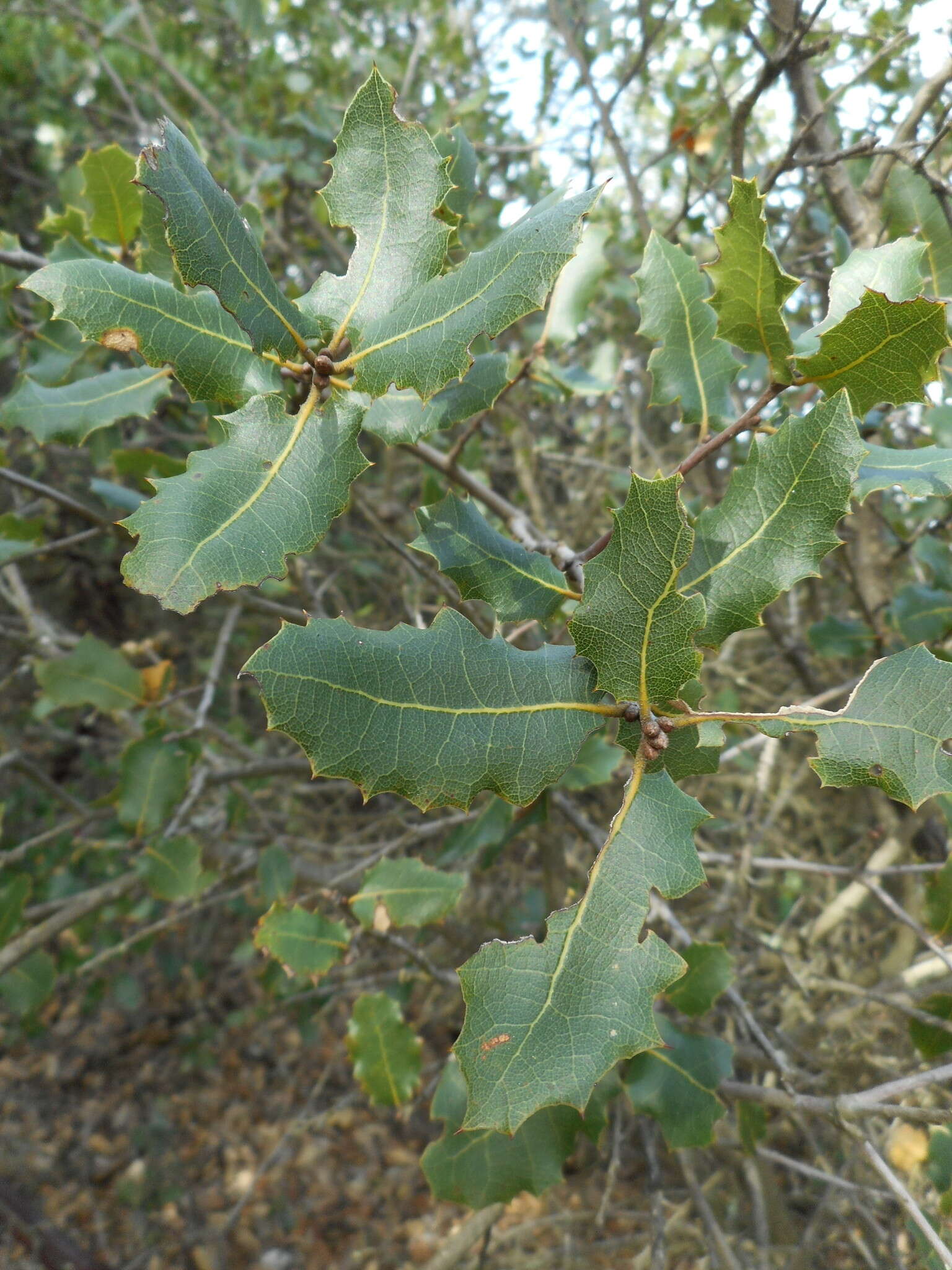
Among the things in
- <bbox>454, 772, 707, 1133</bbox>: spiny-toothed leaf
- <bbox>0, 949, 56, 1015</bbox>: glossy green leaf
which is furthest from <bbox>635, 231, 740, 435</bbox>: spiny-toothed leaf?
<bbox>0, 949, 56, 1015</bbox>: glossy green leaf

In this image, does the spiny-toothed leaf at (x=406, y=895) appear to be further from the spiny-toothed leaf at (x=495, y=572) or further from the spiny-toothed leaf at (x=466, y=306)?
the spiny-toothed leaf at (x=466, y=306)

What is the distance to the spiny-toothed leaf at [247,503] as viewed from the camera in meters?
0.79

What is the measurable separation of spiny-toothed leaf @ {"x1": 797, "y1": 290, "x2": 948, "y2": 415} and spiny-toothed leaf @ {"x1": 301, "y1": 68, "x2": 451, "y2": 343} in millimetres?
421

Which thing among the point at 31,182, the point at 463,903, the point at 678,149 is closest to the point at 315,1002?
the point at 463,903

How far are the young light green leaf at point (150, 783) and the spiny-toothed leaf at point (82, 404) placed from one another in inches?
29.6

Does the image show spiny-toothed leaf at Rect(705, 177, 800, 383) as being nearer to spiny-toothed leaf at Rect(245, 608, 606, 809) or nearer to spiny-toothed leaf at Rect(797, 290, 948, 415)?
spiny-toothed leaf at Rect(797, 290, 948, 415)

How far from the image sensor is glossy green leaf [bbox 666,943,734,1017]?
1428 mm

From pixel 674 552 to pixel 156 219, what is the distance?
86 centimetres

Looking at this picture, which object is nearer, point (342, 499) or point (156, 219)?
point (342, 499)

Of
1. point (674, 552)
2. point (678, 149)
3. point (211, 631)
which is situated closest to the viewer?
point (674, 552)

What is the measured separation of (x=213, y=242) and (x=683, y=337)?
65 cm

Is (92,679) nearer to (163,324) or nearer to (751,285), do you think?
(163,324)

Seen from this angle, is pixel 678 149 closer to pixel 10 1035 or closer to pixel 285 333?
pixel 285 333

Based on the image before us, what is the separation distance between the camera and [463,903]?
291 centimetres
